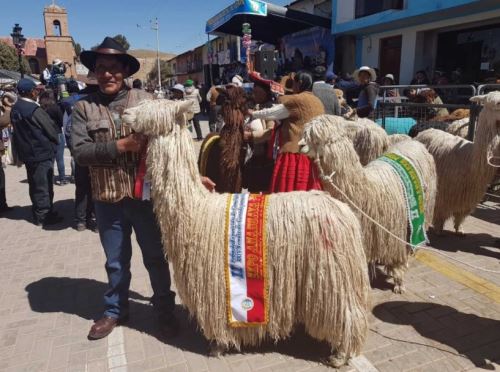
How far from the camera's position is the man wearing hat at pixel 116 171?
2580 millimetres

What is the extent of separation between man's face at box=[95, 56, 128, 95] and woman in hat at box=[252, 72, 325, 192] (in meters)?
1.42

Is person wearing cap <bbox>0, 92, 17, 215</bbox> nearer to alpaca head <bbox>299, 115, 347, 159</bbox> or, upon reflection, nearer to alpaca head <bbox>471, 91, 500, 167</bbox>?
alpaca head <bbox>299, 115, 347, 159</bbox>

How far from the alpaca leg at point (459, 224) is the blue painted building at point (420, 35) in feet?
26.8

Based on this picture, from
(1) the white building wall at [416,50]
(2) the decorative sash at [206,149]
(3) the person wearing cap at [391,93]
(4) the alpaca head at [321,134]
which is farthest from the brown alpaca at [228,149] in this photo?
(1) the white building wall at [416,50]

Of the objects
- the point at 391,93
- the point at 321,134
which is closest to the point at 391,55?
the point at 391,93

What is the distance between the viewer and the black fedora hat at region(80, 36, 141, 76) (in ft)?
8.49

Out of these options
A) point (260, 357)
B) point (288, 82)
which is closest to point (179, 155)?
point (260, 357)

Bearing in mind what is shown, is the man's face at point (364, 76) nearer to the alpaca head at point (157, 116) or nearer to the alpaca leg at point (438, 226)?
the alpaca leg at point (438, 226)

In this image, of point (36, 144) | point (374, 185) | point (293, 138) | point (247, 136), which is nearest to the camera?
point (374, 185)

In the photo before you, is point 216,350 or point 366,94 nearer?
point 216,350

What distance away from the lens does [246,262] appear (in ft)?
8.06

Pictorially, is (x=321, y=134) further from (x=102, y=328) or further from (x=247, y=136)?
(x=102, y=328)

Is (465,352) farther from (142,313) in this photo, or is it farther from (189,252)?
(142,313)

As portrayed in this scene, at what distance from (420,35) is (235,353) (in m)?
14.4
